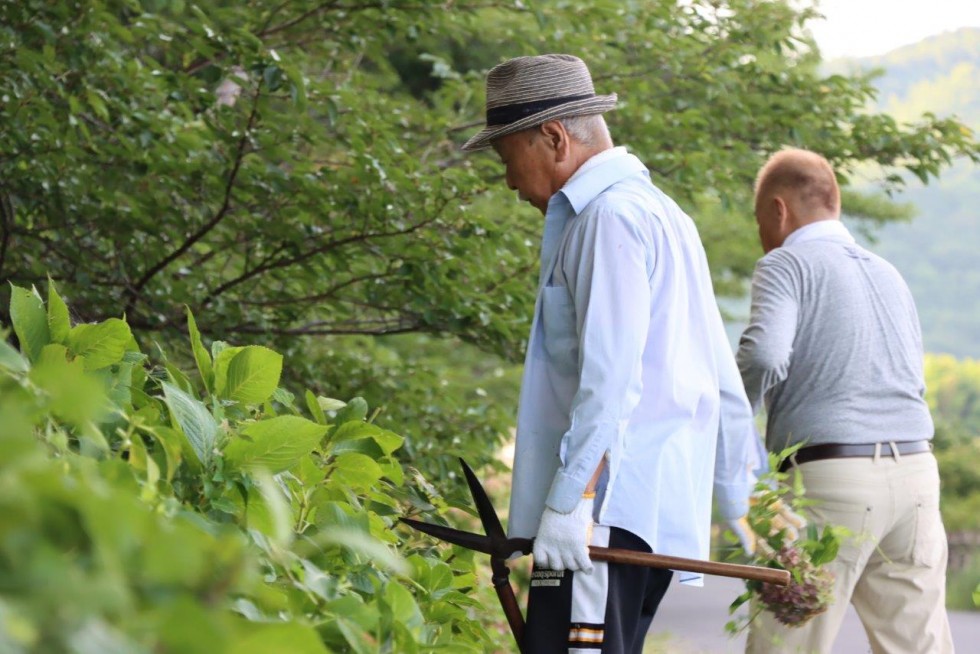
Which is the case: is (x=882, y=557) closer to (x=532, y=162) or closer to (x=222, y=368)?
(x=532, y=162)

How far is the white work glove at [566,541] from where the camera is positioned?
2379mm

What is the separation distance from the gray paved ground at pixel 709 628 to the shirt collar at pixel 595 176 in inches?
179

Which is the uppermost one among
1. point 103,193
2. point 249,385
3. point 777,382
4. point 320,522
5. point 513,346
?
point 249,385

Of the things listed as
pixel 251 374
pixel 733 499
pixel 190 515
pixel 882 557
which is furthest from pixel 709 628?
pixel 190 515

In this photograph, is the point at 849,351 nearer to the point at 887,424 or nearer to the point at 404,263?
the point at 887,424

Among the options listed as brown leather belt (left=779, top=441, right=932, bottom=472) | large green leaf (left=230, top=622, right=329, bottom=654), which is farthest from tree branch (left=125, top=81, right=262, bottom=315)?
large green leaf (left=230, top=622, right=329, bottom=654)

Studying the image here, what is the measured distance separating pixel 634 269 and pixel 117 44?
3192 millimetres

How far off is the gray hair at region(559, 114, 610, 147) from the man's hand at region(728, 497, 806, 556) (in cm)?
96

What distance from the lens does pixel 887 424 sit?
3852 millimetres

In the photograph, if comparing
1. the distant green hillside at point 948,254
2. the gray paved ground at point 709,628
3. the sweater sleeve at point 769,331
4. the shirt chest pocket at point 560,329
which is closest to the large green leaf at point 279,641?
the shirt chest pocket at point 560,329

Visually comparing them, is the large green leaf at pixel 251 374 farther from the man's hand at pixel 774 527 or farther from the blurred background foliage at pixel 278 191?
the blurred background foliage at pixel 278 191

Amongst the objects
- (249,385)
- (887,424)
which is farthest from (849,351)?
(249,385)

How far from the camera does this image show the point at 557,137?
276 cm

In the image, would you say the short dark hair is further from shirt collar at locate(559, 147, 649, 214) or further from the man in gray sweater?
shirt collar at locate(559, 147, 649, 214)
